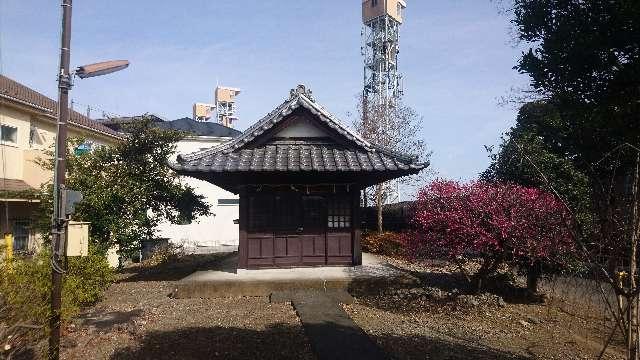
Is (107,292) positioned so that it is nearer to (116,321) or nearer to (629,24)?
(116,321)

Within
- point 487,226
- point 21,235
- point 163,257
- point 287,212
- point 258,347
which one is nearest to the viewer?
point 258,347

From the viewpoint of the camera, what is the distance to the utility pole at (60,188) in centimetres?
713

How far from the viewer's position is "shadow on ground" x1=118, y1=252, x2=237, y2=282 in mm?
15219

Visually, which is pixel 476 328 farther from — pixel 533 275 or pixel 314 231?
pixel 314 231

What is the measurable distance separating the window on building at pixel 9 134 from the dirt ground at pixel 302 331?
9.99 meters

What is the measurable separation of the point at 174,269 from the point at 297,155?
9.03m

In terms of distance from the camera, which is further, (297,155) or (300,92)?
(300,92)

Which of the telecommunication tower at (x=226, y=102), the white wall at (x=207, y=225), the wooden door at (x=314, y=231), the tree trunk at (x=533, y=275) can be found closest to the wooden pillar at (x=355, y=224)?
the wooden door at (x=314, y=231)

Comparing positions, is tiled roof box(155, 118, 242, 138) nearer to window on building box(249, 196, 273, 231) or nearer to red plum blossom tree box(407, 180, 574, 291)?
window on building box(249, 196, 273, 231)

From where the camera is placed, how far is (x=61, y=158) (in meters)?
7.43

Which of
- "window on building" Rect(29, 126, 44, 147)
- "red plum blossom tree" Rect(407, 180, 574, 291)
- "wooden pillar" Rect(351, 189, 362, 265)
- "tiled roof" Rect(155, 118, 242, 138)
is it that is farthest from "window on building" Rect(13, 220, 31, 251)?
"tiled roof" Rect(155, 118, 242, 138)

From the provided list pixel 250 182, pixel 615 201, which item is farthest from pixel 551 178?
pixel 615 201

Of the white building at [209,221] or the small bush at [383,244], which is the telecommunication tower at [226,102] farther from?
the small bush at [383,244]

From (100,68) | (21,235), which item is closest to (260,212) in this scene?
(100,68)
